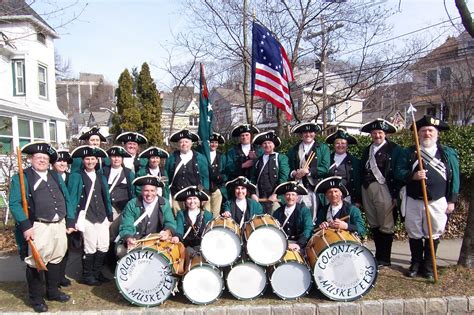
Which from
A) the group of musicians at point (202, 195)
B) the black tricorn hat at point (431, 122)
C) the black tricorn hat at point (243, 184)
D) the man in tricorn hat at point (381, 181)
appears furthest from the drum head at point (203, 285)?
the black tricorn hat at point (431, 122)

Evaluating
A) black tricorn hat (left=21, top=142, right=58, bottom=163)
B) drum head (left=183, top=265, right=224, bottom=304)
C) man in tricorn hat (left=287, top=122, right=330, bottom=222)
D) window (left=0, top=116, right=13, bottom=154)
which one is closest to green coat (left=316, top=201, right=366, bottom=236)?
man in tricorn hat (left=287, top=122, right=330, bottom=222)

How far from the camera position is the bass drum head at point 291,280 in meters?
4.70

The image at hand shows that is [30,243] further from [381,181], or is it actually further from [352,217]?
[381,181]

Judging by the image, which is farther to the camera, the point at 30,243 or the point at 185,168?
the point at 185,168

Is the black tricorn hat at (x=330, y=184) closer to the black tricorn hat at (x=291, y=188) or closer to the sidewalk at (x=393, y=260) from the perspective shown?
the black tricorn hat at (x=291, y=188)

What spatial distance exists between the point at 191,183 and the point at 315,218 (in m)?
2.13

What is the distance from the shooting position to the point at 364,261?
15.1 ft

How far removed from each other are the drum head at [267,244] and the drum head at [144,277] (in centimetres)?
107

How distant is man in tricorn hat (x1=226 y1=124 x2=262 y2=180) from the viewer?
6659 mm

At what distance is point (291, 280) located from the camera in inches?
187

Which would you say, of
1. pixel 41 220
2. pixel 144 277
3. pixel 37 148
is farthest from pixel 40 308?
pixel 37 148

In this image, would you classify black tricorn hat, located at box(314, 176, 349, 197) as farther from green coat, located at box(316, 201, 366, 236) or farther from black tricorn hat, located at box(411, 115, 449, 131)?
black tricorn hat, located at box(411, 115, 449, 131)

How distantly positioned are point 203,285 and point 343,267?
5.79 feet

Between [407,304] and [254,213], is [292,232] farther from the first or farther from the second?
[407,304]
